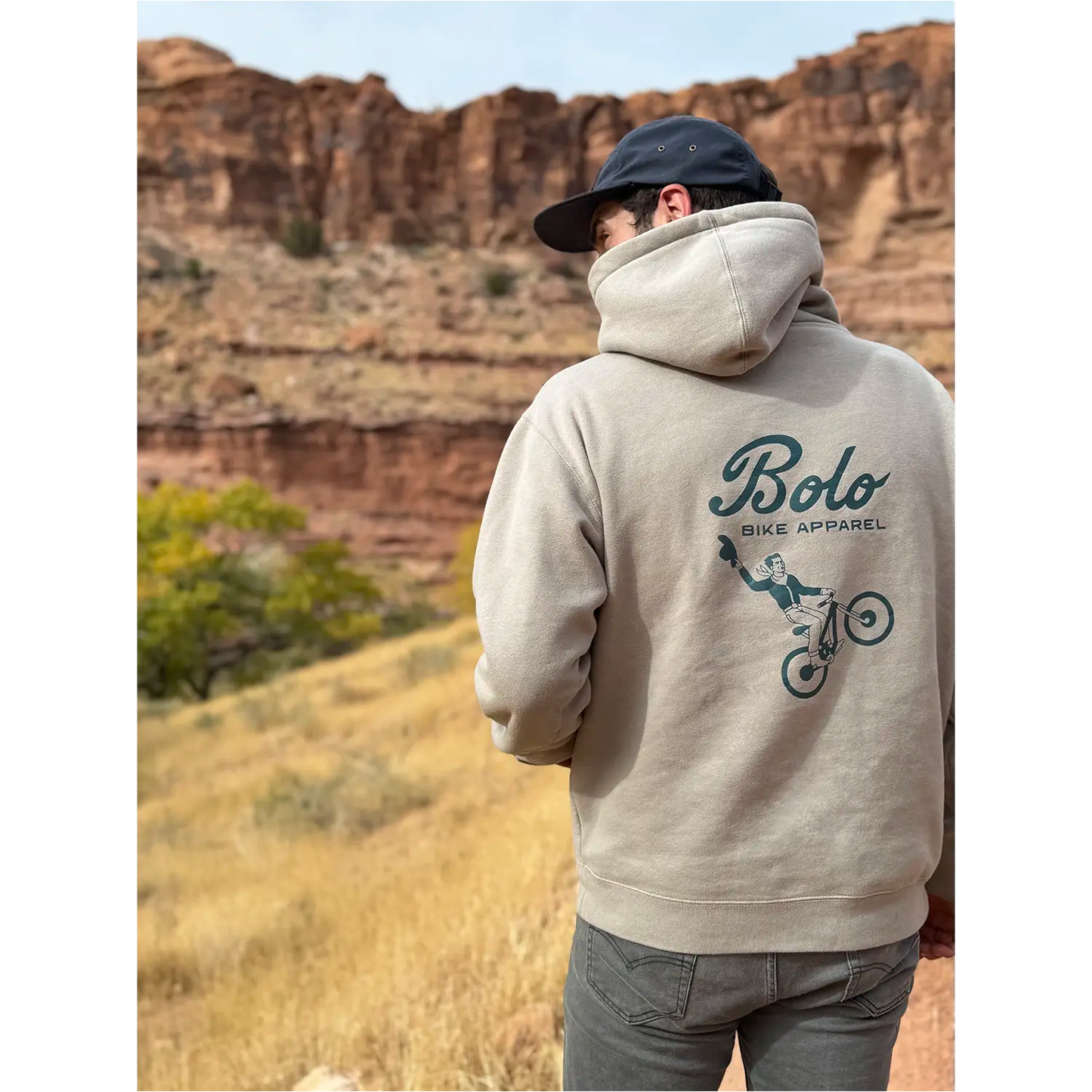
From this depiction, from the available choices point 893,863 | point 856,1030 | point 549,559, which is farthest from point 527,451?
point 856,1030

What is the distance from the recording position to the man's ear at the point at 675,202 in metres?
1.24

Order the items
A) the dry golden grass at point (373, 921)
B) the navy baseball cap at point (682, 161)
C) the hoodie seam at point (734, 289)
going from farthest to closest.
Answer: the dry golden grass at point (373, 921) → the navy baseball cap at point (682, 161) → the hoodie seam at point (734, 289)

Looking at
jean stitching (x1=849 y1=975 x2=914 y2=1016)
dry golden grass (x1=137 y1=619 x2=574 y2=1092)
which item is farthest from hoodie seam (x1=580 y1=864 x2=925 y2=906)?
dry golden grass (x1=137 y1=619 x2=574 y2=1092)

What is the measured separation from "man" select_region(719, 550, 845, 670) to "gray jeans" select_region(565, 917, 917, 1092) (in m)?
0.37

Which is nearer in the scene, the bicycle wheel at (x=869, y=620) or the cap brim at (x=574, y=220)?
the bicycle wheel at (x=869, y=620)

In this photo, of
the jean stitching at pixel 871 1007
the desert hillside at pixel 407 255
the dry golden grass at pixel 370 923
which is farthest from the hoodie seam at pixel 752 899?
the desert hillside at pixel 407 255

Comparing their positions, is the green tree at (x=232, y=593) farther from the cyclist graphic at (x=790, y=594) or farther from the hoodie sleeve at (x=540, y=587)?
the cyclist graphic at (x=790, y=594)

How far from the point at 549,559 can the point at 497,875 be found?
3.30 m

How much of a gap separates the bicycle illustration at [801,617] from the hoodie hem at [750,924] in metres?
0.25

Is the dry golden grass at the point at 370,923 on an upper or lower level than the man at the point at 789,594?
lower

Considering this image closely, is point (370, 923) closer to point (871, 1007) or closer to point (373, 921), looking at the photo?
point (373, 921)

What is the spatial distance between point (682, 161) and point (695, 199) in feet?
0.16

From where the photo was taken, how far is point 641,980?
116 cm

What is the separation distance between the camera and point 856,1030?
118 cm
